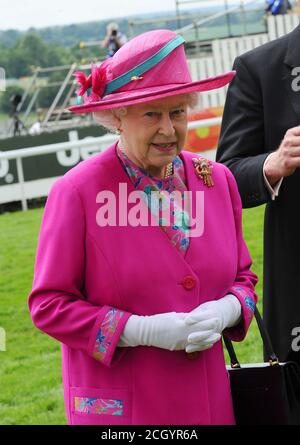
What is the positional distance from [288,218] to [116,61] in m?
0.83

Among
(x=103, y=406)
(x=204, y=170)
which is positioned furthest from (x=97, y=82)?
(x=103, y=406)

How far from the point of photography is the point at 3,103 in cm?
1734

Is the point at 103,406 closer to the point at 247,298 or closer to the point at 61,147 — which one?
the point at 247,298

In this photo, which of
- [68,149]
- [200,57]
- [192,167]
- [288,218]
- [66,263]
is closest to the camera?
[66,263]

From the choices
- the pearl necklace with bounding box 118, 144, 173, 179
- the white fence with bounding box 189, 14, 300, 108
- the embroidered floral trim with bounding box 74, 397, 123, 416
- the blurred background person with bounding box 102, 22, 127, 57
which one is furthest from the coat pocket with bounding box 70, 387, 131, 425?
the white fence with bounding box 189, 14, 300, 108

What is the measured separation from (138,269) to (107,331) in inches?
7.1

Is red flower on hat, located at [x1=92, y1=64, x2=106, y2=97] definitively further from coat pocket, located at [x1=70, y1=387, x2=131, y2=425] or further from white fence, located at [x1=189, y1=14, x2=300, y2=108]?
white fence, located at [x1=189, y1=14, x2=300, y2=108]

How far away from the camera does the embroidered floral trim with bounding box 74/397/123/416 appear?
2.47m

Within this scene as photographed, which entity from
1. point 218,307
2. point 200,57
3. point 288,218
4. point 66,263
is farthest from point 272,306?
point 200,57

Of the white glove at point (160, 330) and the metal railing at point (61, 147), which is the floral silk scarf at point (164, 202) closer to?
the white glove at point (160, 330)

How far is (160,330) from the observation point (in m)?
2.36

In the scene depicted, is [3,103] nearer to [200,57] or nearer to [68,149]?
[200,57]

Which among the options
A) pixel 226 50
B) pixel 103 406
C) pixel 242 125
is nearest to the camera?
pixel 103 406

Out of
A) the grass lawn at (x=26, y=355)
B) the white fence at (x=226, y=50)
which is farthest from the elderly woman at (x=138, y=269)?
the white fence at (x=226, y=50)
